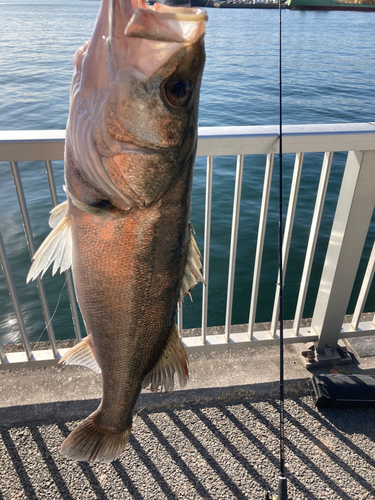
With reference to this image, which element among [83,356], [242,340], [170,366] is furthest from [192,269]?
[242,340]

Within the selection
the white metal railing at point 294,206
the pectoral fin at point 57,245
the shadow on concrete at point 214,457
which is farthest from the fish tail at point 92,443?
the white metal railing at point 294,206

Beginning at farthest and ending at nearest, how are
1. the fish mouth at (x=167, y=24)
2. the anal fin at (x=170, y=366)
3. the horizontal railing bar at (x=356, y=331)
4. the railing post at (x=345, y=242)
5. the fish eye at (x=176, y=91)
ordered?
the horizontal railing bar at (x=356, y=331) → the railing post at (x=345, y=242) → the anal fin at (x=170, y=366) → the fish eye at (x=176, y=91) → the fish mouth at (x=167, y=24)

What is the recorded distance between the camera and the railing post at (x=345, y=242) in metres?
2.48

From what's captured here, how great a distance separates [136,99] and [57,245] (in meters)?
0.64

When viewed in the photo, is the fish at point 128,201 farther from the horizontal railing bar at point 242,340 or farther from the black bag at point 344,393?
the black bag at point 344,393

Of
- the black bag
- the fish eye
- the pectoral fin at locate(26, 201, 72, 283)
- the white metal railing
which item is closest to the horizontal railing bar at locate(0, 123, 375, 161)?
the white metal railing

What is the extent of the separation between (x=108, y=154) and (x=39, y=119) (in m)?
13.7

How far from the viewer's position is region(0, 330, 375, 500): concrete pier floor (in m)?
2.21

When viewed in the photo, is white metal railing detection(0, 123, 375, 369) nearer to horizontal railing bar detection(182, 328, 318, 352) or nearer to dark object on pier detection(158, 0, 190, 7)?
horizontal railing bar detection(182, 328, 318, 352)

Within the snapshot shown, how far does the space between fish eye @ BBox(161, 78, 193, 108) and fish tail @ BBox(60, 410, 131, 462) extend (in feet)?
4.23

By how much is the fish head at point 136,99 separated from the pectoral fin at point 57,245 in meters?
0.27

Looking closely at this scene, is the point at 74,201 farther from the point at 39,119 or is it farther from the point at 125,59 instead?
the point at 39,119

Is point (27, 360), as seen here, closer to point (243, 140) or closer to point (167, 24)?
point (243, 140)

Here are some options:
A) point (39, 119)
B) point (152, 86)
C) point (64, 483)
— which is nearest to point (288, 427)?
point (64, 483)
